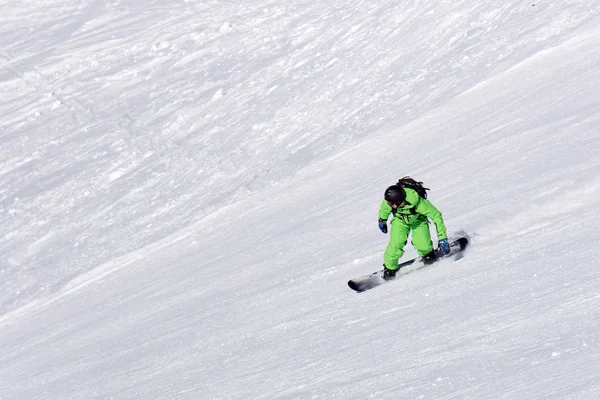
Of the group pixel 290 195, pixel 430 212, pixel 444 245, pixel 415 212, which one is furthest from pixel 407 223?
pixel 290 195

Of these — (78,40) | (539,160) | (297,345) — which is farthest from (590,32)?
→ (78,40)

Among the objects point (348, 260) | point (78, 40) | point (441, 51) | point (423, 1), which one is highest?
point (78, 40)

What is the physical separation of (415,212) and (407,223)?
0.61ft

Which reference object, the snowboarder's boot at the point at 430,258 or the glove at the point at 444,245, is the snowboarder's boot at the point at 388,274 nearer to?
the snowboarder's boot at the point at 430,258

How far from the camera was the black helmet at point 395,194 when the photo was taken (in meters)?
7.36

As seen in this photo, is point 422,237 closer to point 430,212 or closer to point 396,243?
point 396,243

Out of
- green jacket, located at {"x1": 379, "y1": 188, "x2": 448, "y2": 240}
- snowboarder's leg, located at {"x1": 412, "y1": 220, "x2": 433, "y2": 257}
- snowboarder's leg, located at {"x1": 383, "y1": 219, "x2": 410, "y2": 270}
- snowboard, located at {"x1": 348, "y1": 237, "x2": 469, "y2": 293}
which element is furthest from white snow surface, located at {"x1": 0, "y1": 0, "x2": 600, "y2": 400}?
green jacket, located at {"x1": 379, "y1": 188, "x2": 448, "y2": 240}

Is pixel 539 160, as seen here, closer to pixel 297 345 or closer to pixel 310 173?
pixel 297 345

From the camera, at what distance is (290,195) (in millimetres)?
13688

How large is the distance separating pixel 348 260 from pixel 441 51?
7.91m

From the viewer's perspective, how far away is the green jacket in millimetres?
7508

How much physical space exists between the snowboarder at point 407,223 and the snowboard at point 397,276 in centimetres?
6

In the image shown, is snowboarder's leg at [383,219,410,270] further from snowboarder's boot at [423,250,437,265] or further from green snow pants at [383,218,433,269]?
snowboarder's boot at [423,250,437,265]

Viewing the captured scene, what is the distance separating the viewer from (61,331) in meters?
12.2
